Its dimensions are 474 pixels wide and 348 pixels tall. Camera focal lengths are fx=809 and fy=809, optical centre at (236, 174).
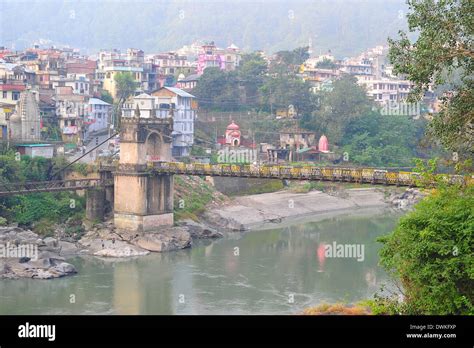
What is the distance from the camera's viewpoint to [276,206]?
50.2 meters

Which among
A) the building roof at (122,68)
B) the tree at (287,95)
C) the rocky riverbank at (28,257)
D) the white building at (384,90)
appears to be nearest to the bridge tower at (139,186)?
the rocky riverbank at (28,257)

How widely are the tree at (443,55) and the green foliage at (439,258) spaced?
1650 mm

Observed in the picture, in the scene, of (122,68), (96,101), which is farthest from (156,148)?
(122,68)

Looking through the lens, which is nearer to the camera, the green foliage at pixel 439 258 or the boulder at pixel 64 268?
the green foliage at pixel 439 258

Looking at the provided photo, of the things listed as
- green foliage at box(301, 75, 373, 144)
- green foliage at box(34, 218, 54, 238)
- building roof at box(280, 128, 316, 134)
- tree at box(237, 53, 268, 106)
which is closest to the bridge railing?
green foliage at box(34, 218, 54, 238)

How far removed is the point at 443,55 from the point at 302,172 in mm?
18682

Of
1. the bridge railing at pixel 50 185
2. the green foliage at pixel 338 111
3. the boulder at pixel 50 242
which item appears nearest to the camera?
the boulder at pixel 50 242

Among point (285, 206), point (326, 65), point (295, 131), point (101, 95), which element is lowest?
point (285, 206)

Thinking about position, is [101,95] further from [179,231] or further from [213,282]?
[213,282]

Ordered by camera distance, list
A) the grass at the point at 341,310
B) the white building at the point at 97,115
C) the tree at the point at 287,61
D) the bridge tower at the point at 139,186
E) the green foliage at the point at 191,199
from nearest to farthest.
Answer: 1. the grass at the point at 341,310
2. the bridge tower at the point at 139,186
3. the green foliage at the point at 191,199
4. the white building at the point at 97,115
5. the tree at the point at 287,61

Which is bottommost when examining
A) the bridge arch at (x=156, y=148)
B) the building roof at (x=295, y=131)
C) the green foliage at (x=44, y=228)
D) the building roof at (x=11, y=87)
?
the green foliage at (x=44, y=228)

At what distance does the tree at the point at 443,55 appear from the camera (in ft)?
54.4

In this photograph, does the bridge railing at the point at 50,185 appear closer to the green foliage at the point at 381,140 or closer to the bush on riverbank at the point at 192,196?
the bush on riverbank at the point at 192,196

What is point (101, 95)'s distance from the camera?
6238cm
